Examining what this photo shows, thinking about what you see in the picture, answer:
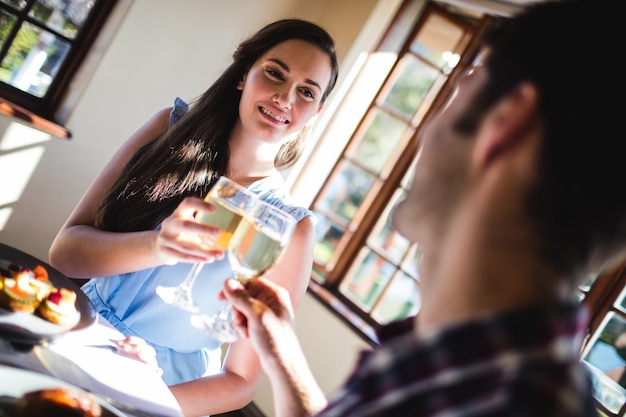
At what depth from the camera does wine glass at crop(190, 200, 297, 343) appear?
1011 mm

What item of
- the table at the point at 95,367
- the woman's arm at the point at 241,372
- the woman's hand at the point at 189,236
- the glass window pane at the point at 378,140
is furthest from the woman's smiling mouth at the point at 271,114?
the glass window pane at the point at 378,140

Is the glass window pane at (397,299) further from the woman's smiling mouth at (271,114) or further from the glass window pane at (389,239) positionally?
the woman's smiling mouth at (271,114)

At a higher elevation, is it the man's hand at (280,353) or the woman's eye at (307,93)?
the woman's eye at (307,93)

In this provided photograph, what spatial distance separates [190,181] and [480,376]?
4.33ft

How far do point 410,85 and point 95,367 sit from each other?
10.6 ft

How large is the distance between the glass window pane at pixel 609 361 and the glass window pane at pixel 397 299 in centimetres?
107

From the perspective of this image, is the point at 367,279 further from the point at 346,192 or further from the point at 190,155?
the point at 190,155

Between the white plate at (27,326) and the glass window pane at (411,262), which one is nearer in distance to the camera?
the white plate at (27,326)

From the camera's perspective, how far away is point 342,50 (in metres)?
3.79

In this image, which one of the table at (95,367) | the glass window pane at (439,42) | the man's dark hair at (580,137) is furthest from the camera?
the glass window pane at (439,42)

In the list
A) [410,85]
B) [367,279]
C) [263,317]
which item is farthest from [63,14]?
[263,317]

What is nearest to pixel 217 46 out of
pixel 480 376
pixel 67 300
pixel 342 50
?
pixel 342 50

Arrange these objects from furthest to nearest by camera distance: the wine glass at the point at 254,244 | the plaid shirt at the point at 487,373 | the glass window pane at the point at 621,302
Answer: the glass window pane at the point at 621,302
the wine glass at the point at 254,244
the plaid shirt at the point at 487,373

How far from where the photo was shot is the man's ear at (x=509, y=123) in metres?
0.66
